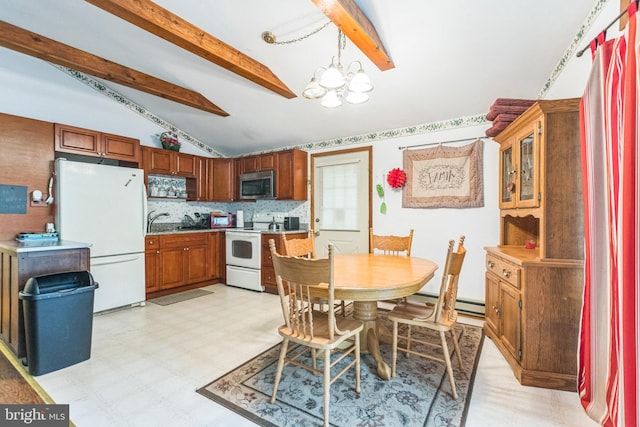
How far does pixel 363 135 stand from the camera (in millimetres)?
4012

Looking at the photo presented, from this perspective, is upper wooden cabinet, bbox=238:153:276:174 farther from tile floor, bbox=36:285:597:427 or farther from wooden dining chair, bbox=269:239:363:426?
wooden dining chair, bbox=269:239:363:426

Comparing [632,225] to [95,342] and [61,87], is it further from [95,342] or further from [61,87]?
[61,87]

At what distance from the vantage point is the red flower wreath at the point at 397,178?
365 cm

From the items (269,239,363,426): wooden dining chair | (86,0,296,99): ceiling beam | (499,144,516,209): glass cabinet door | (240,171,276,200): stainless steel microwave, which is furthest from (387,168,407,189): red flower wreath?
(269,239,363,426): wooden dining chair

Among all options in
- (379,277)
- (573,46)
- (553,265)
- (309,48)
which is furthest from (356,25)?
(553,265)

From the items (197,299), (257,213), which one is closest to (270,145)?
(257,213)

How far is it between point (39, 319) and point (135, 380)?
833 mm

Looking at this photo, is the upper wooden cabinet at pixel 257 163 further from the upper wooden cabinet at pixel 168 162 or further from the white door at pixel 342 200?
the upper wooden cabinet at pixel 168 162

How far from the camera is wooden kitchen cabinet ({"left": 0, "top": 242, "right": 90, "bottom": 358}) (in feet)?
7.12

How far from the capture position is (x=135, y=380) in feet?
6.47

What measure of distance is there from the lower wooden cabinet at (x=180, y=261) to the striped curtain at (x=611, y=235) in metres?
4.27

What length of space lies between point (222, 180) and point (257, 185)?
0.73 meters

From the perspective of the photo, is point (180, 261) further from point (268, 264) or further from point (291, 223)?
point (291, 223)

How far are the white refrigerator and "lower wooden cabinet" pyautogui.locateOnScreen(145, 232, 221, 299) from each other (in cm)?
25
